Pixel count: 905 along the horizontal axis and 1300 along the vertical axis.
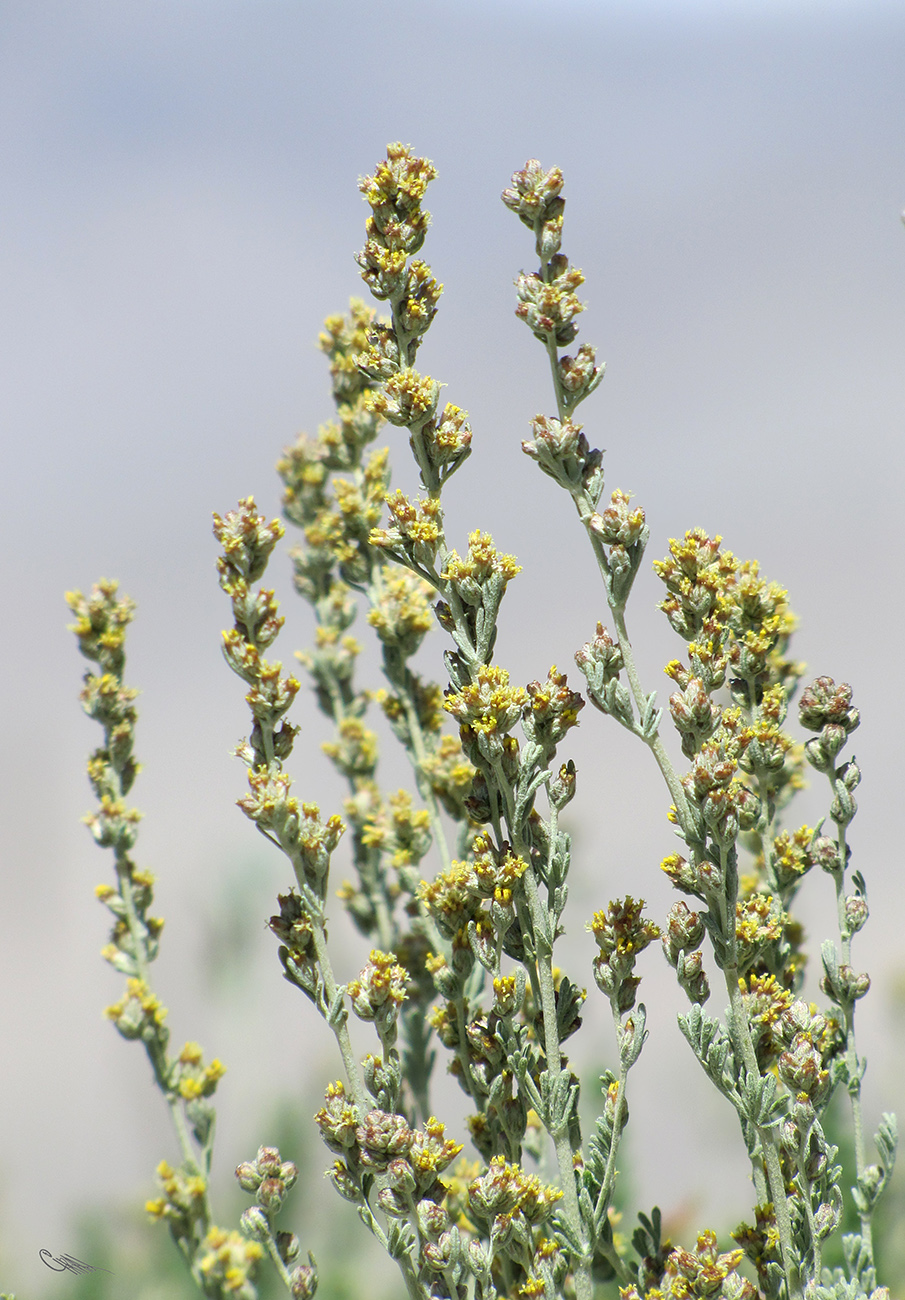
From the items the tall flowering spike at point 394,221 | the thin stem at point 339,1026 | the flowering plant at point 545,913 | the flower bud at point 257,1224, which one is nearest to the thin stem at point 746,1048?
the flowering plant at point 545,913

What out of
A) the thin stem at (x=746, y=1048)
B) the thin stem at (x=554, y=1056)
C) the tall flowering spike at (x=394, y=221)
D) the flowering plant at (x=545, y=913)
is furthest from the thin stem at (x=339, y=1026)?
the tall flowering spike at (x=394, y=221)

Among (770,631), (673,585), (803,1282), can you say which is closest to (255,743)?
(673,585)

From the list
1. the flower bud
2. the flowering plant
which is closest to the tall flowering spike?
the flowering plant

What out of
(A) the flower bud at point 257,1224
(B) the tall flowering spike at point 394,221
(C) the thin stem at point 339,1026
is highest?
(B) the tall flowering spike at point 394,221

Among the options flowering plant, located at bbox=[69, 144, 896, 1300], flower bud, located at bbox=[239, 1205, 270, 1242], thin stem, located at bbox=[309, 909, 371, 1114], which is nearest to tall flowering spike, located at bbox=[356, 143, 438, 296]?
flowering plant, located at bbox=[69, 144, 896, 1300]

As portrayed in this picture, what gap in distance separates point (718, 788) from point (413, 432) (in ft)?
1.39

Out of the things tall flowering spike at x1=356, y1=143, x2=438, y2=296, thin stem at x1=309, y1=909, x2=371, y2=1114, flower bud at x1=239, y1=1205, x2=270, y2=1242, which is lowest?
flower bud at x1=239, y1=1205, x2=270, y2=1242

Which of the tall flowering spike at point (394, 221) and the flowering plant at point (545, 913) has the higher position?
the tall flowering spike at point (394, 221)

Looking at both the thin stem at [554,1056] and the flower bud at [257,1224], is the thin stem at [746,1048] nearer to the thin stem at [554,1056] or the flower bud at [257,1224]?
the thin stem at [554,1056]

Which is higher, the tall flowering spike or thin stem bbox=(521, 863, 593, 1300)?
the tall flowering spike

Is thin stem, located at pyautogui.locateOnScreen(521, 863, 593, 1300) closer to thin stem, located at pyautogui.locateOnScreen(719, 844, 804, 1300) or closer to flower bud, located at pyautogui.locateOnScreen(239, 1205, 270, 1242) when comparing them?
thin stem, located at pyautogui.locateOnScreen(719, 844, 804, 1300)

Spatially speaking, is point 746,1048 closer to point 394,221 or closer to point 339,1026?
point 339,1026

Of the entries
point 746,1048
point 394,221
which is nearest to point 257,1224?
point 746,1048

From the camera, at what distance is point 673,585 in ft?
3.46
